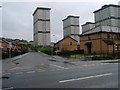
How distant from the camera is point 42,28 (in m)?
107

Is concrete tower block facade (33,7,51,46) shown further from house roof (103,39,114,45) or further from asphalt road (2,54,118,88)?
asphalt road (2,54,118,88)

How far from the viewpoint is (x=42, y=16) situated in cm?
11994

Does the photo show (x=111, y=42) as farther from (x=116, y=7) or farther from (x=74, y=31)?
(x=74, y=31)

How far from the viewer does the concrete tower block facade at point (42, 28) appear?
10774 centimetres

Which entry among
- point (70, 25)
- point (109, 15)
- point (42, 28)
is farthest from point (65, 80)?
point (70, 25)

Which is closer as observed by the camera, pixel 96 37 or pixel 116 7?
pixel 96 37

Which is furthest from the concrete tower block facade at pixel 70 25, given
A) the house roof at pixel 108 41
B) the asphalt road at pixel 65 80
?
→ the asphalt road at pixel 65 80

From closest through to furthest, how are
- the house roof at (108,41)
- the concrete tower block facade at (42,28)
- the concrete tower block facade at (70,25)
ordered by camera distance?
the house roof at (108,41), the concrete tower block facade at (42,28), the concrete tower block facade at (70,25)

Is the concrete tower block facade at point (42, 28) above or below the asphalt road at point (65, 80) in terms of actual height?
above

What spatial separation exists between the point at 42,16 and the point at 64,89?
112 meters

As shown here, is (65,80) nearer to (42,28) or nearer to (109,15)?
(109,15)

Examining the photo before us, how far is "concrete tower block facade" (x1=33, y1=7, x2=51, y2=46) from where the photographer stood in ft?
353

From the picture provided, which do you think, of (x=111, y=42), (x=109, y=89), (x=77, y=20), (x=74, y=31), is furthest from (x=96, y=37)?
(x=77, y=20)

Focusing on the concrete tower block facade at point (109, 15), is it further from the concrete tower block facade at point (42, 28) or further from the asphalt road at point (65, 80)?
the asphalt road at point (65, 80)
